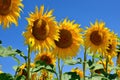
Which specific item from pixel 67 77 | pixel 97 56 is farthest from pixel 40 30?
pixel 97 56

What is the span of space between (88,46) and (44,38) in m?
2.30

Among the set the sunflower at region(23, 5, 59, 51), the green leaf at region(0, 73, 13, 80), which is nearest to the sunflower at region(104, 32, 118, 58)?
the sunflower at region(23, 5, 59, 51)

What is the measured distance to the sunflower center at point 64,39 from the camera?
8.23 m

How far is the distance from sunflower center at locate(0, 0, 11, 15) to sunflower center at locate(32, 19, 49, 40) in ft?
2.04

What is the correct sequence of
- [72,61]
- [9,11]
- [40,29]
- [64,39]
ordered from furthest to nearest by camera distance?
1. [72,61]
2. [64,39]
3. [40,29]
4. [9,11]

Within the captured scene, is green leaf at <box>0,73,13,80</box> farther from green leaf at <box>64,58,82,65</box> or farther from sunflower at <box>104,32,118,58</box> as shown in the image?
sunflower at <box>104,32,118,58</box>

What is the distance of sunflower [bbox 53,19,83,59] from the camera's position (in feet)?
27.5

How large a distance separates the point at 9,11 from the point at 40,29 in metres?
0.71

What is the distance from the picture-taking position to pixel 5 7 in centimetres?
689

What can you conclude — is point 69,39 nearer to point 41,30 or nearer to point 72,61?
point 72,61

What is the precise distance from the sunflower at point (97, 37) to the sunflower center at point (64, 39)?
1.17 m

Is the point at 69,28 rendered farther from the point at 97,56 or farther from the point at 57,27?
the point at 97,56

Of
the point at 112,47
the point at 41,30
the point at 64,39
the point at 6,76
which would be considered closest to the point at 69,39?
the point at 64,39

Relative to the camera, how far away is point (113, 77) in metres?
9.28
